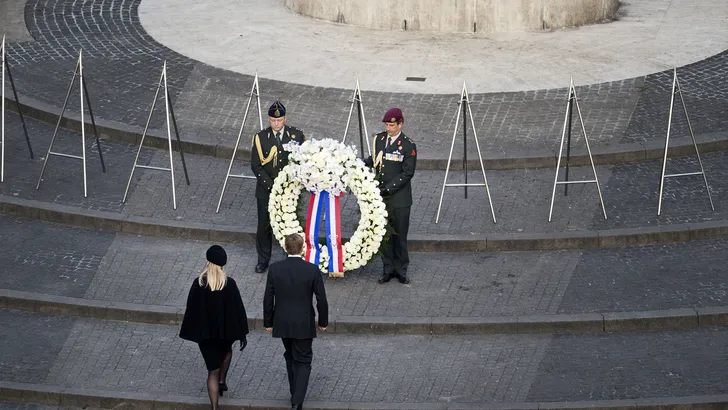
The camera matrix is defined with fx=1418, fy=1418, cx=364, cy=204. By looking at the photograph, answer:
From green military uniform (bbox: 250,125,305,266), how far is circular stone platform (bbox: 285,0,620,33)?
7.54 metres

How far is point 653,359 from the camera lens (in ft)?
46.9

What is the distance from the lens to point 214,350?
13.2m

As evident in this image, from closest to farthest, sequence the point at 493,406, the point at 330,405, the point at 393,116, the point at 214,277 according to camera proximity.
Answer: the point at 214,277 < the point at 493,406 < the point at 330,405 < the point at 393,116

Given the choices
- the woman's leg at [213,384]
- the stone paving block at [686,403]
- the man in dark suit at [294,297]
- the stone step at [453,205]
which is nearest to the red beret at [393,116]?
the stone step at [453,205]

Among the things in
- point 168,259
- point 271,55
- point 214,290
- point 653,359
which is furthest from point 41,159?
point 653,359

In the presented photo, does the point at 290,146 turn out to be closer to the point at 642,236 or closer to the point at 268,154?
the point at 268,154

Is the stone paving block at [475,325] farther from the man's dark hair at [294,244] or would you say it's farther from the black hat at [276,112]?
the black hat at [276,112]

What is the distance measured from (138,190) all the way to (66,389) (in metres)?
4.21

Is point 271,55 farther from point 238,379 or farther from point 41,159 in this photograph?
point 238,379

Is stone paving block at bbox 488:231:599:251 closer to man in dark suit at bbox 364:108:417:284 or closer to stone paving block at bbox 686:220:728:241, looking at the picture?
stone paving block at bbox 686:220:728:241

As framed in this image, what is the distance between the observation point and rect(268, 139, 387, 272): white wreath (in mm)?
15281

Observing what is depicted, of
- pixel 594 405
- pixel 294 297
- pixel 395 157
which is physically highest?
pixel 395 157

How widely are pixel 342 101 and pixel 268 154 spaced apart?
14.0 ft

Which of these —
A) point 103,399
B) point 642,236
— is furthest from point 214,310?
point 642,236
